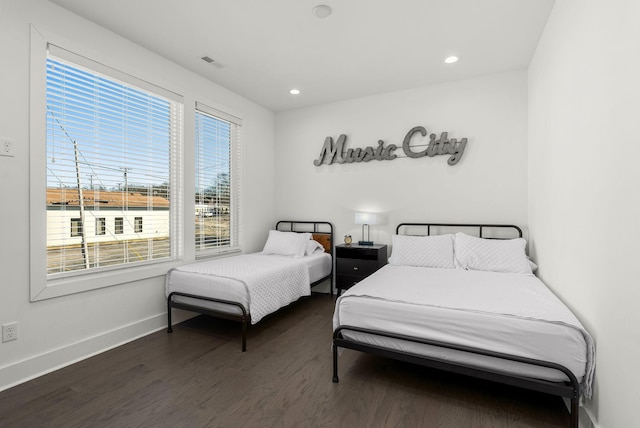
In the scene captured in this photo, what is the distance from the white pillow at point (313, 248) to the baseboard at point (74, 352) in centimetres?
181

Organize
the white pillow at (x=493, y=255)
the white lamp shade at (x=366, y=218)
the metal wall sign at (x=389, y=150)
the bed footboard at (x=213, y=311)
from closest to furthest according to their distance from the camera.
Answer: the bed footboard at (x=213, y=311) → the white pillow at (x=493, y=255) → the metal wall sign at (x=389, y=150) → the white lamp shade at (x=366, y=218)

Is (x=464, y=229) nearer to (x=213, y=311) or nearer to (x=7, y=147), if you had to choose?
(x=213, y=311)

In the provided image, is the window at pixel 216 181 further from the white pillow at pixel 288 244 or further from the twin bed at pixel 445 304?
the twin bed at pixel 445 304

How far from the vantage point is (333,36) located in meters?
2.80

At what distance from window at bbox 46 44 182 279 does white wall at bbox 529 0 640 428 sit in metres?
3.46

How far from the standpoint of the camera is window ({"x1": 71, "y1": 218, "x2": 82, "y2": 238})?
254cm

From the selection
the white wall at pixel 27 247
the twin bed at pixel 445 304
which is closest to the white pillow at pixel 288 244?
the twin bed at pixel 445 304

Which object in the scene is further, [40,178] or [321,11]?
[321,11]

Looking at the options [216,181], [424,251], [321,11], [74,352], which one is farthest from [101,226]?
[424,251]

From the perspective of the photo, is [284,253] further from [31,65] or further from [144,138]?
[31,65]

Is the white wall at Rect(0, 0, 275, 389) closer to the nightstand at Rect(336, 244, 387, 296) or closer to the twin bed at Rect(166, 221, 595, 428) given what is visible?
the twin bed at Rect(166, 221, 595, 428)

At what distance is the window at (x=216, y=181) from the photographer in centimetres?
375

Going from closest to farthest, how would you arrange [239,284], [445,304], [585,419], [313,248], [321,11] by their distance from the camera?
[585,419], [445,304], [321,11], [239,284], [313,248]

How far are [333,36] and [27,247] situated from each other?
2.92 meters
